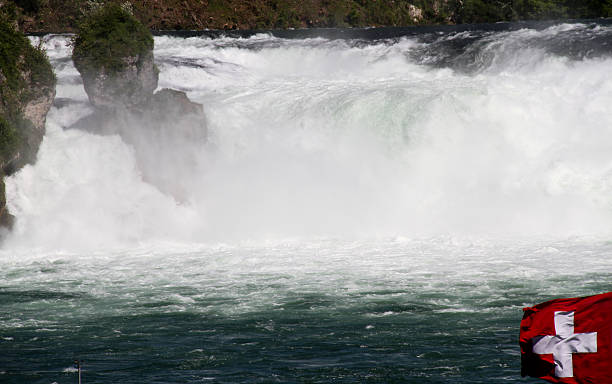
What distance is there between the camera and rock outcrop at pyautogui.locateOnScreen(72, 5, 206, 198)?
2722 cm

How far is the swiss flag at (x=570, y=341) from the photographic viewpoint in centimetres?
722

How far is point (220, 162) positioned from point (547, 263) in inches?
455

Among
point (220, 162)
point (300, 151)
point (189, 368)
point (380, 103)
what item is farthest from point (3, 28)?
point (189, 368)

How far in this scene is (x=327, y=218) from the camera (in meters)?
25.5

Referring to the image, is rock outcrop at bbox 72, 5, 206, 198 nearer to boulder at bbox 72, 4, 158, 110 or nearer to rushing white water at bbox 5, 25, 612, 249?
boulder at bbox 72, 4, 158, 110

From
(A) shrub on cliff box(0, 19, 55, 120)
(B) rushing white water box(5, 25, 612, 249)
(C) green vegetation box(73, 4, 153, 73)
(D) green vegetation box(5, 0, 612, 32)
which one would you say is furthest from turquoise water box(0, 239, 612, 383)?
(D) green vegetation box(5, 0, 612, 32)

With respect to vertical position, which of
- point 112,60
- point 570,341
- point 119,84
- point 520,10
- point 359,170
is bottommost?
point 359,170

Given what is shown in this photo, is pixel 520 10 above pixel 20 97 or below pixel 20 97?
above

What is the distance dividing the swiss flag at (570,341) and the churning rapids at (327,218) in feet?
14.8

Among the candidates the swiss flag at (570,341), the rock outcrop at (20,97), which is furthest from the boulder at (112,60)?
the swiss flag at (570,341)

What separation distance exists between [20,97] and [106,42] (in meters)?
2.95

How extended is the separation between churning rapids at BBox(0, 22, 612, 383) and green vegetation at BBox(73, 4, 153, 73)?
1959 millimetres

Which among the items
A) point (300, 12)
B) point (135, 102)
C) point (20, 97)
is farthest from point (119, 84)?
point (300, 12)

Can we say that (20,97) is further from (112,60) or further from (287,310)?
(287,310)
